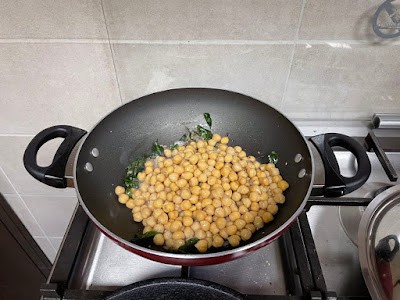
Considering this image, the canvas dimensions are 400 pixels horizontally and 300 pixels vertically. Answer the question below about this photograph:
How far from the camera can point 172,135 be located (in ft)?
2.77

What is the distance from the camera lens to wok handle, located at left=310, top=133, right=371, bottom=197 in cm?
62

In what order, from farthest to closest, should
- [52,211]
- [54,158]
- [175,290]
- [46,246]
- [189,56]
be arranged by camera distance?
[46,246] < [52,211] < [189,56] < [54,158] < [175,290]

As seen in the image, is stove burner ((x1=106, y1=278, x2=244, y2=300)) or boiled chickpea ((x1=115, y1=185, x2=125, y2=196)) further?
boiled chickpea ((x1=115, y1=185, x2=125, y2=196))

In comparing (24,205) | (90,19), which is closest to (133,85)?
(90,19)

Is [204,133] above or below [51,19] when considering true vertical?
below

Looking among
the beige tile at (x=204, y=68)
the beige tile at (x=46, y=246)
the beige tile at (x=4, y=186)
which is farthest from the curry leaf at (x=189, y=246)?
the beige tile at (x=46, y=246)

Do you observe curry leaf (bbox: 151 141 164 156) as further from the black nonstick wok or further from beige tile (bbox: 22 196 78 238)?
beige tile (bbox: 22 196 78 238)

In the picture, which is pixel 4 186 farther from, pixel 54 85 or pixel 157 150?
pixel 157 150

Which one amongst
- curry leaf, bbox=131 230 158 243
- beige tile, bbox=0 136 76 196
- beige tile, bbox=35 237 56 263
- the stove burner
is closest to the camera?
the stove burner

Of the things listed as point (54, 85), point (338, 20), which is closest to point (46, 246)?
point (54, 85)

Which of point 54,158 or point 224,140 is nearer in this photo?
point 54,158

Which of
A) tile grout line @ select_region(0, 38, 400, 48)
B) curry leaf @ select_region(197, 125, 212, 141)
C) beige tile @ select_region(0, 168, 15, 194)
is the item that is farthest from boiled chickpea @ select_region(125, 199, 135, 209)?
beige tile @ select_region(0, 168, 15, 194)

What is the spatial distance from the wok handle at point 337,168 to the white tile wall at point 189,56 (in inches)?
7.5

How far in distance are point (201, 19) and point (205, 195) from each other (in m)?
0.38
